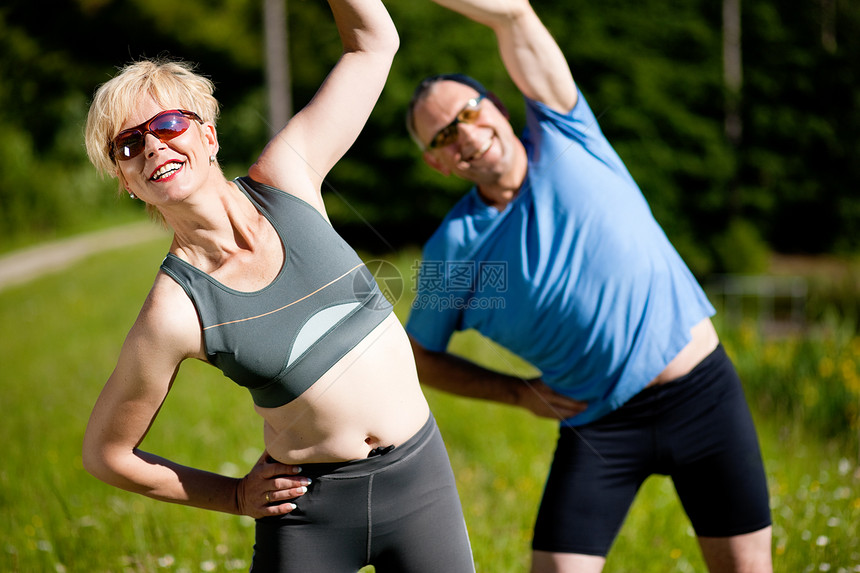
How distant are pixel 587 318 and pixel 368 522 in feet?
2.71

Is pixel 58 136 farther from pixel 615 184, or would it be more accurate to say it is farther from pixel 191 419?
pixel 615 184

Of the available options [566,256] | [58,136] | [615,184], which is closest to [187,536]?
[566,256]

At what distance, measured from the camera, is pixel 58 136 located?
19.3 metres

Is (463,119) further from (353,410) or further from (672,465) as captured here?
(672,465)

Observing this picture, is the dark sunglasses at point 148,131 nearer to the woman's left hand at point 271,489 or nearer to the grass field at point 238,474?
the woman's left hand at point 271,489

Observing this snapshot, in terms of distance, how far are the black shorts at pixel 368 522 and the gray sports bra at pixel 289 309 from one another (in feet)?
0.80

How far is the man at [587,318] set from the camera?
2.01 metres

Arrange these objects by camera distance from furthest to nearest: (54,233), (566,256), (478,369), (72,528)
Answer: (54,233)
(72,528)
(478,369)
(566,256)

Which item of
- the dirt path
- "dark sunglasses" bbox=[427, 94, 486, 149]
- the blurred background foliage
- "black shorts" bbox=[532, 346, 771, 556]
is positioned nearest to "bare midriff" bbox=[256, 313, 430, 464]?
"black shorts" bbox=[532, 346, 771, 556]

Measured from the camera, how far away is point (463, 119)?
2180mm

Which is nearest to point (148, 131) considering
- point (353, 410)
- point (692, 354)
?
point (353, 410)

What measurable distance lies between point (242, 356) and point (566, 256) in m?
0.98

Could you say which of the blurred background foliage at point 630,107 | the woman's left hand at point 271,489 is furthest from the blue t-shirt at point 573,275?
the blurred background foliage at point 630,107

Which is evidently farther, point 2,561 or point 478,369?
point 2,561
